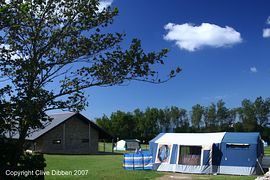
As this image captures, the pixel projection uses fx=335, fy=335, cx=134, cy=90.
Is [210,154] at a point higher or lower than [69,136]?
lower

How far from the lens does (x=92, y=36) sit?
5367 mm

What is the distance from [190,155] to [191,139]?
93 centimetres

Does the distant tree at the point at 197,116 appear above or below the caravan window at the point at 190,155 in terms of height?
above

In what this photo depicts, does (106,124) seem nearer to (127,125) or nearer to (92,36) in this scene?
(127,125)

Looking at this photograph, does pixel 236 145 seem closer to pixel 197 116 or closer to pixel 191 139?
pixel 191 139

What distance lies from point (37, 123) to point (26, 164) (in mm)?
973

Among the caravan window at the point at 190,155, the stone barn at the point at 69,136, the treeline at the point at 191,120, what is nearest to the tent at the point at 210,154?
the caravan window at the point at 190,155

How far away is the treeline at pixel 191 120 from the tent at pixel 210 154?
165 feet

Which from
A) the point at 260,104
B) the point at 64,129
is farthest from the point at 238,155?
the point at 260,104

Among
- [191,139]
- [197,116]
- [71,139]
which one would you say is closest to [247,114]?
[197,116]

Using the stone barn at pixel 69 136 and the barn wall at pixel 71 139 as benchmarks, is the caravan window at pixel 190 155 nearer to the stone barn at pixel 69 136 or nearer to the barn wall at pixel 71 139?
the stone barn at pixel 69 136

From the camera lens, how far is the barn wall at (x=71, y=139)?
31328 millimetres

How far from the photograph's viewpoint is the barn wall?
3133cm

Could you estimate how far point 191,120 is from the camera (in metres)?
83.4
